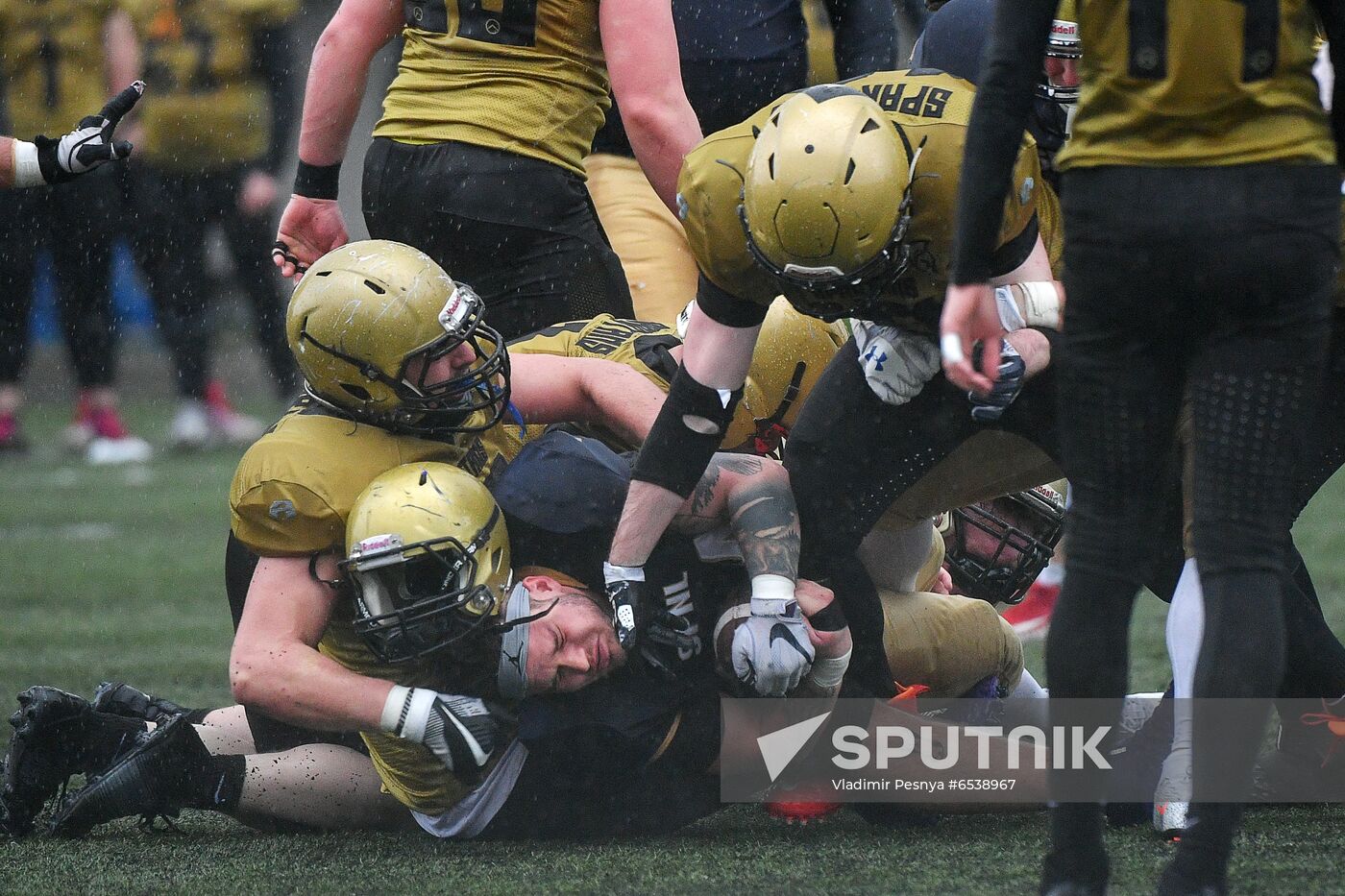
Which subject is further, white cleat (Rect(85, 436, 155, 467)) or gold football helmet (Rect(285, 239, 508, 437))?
white cleat (Rect(85, 436, 155, 467))

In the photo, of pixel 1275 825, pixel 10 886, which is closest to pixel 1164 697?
pixel 1275 825

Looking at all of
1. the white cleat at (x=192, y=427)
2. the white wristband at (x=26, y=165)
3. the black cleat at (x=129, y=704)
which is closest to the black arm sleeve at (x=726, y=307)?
the black cleat at (x=129, y=704)

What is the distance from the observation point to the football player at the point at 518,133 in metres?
3.45

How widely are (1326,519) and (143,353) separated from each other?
23.7 feet

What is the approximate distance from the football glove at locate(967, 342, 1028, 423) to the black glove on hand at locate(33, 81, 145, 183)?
1.84 m

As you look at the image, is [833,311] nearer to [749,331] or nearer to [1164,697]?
[749,331]

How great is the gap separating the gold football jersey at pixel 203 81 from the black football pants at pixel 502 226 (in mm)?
4210

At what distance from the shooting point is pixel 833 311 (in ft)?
8.89

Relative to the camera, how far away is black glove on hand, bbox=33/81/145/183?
11.6 ft

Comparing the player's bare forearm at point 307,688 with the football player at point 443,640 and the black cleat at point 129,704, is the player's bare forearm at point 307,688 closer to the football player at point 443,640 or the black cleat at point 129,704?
the football player at point 443,640

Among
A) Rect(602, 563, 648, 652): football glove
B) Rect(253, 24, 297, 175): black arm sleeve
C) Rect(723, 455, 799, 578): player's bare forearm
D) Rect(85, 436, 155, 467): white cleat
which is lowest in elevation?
Rect(85, 436, 155, 467): white cleat

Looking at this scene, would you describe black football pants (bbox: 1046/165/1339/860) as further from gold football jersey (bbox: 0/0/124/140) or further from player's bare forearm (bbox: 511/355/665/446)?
gold football jersey (bbox: 0/0/124/140)

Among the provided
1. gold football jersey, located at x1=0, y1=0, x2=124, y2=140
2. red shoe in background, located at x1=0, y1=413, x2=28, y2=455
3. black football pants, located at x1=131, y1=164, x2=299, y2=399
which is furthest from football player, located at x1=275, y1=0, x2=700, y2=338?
red shoe in background, located at x1=0, y1=413, x2=28, y2=455

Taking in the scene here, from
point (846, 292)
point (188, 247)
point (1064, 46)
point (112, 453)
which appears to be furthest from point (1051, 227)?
point (112, 453)
